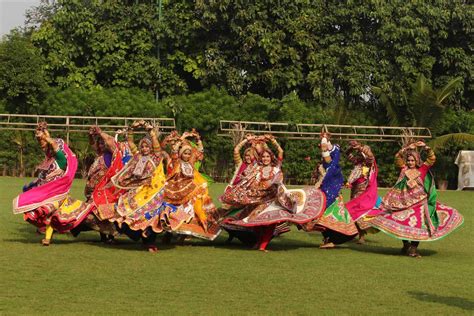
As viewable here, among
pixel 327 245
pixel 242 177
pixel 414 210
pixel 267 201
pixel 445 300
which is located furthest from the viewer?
pixel 327 245

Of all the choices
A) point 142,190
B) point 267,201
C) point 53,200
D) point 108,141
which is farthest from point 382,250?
point 53,200

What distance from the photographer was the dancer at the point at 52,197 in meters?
11.1

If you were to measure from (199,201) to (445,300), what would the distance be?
14.0 feet

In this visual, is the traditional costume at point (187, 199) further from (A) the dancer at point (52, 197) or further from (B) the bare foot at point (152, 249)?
(A) the dancer at point (52, 197)

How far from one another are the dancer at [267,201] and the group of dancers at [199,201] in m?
0.01

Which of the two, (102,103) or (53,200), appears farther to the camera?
(102,103)

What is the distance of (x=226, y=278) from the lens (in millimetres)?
9133

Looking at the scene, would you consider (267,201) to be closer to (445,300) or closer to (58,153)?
(58,153)

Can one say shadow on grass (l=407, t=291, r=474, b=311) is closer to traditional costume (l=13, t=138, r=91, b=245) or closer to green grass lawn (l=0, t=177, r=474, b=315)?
green grass lawn (l=0, t=177, r=474, b=315)

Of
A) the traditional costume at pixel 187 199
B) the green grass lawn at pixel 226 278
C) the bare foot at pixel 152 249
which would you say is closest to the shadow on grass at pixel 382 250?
the green grass lawn at pixel 226 278

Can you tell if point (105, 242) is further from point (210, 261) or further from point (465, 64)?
point (465, 64)

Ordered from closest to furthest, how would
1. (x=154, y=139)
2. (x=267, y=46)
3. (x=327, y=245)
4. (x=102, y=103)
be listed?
(x=154, y=139) → (x=327, y=245) → (x=102, y=103) → (x=267, y=46)

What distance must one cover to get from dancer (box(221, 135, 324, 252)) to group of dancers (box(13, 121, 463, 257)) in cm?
1

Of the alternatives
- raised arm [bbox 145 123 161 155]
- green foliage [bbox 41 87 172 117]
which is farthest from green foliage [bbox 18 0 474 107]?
raised arm [bbox 145 123 161 155]
